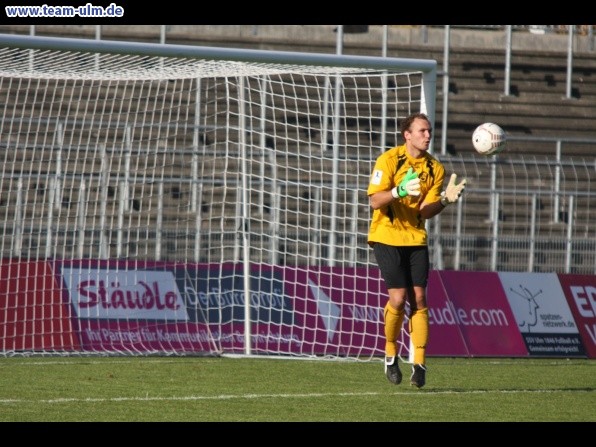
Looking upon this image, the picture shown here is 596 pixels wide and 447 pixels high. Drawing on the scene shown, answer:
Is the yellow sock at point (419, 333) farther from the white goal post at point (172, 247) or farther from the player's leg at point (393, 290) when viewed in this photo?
the white goal post at point (172, 247)

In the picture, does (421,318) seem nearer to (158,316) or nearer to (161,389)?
(161,389)

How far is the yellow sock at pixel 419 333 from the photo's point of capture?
28.1 ft

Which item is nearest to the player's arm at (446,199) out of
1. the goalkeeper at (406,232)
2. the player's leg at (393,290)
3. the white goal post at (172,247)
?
the goalkeeper at (406,232)

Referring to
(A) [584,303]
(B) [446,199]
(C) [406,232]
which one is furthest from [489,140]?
(A) [584,303]

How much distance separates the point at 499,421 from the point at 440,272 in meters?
6.10

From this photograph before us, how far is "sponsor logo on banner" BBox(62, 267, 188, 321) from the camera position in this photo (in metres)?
12.3

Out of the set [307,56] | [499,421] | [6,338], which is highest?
[307,56]

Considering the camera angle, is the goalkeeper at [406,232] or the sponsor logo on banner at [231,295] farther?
the sponsor logo on banner at [231,295]

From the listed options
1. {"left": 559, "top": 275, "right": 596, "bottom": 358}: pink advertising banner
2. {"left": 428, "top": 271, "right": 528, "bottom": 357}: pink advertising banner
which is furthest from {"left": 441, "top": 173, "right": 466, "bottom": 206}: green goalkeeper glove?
{"left": 559, "top": 275, "right": 596, "bottom": 358}: pink advertising banner

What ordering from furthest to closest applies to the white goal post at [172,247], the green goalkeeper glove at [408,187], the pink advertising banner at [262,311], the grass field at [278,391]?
the pink advertising banner at [262,311] < the white goal post at [172,247] < the green goalkeeper glove at [408,187] < the grass field at [278,391]

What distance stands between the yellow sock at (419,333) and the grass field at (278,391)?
0.26 metres

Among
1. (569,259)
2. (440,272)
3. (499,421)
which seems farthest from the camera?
(569,259)

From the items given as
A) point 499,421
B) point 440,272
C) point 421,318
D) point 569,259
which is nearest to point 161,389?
point 421,318
